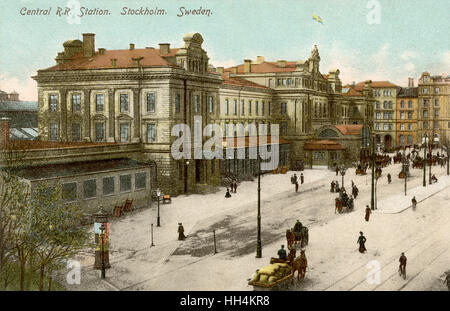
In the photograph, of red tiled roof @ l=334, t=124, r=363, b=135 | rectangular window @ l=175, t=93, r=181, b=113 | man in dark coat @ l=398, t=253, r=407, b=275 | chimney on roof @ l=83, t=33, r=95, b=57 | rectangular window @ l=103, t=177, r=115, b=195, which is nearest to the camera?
man in dark coat @ l=398, t=253, r=407, b=275

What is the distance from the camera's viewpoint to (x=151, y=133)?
50219mm

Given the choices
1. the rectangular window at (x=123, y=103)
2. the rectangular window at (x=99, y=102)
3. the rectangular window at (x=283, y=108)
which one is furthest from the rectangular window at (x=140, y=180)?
the rectangular window at (x=283, y=108)

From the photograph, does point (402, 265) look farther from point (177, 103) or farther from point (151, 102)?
point (151, 102)

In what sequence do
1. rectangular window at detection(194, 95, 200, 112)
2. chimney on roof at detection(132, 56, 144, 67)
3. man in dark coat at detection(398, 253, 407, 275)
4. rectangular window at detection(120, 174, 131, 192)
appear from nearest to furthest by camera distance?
man in dark coat at detection(398, 253, 407, 275) < rectangular window at detection(120, 174, 131, 192) < chimney on roof at detection(132, 56, 144, 67) < rectangular window at detection(194, 95, 200, 112)

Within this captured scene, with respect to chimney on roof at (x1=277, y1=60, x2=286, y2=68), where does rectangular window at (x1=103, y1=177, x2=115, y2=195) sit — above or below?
below

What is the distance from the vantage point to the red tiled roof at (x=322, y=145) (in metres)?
76.8

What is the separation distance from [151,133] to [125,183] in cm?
817

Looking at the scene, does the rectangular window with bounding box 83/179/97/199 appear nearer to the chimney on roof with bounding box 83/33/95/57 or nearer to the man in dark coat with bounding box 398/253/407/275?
the chimney on roof with bounding box 83/33/95/57

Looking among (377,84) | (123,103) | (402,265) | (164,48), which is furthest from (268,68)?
(402,265)

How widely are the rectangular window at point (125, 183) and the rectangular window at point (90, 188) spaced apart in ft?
10.5

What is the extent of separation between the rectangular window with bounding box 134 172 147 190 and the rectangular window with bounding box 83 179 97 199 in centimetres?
515

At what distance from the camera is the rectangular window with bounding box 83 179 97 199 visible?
3892 centimetres

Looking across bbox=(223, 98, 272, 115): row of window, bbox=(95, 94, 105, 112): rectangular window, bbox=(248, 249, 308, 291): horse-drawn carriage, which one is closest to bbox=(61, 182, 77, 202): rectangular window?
bbox=(95, 94, 105, 112): rectangular window
